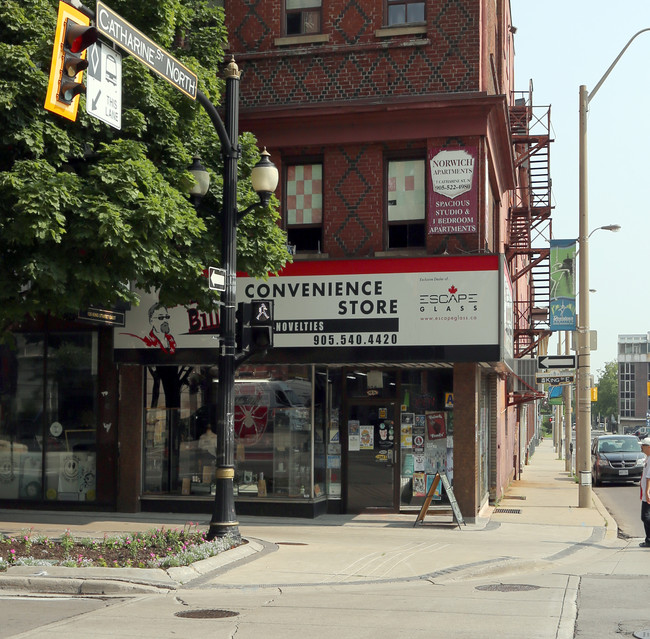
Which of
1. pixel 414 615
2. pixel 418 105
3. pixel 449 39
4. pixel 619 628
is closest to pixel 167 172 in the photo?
pixel 418 105

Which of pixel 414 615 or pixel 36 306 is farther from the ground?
pixel 36 306

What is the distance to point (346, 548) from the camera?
46.4 feet

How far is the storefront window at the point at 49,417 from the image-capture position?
748 inches

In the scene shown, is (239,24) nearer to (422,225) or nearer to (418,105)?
(418,105)

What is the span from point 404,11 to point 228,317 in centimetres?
826

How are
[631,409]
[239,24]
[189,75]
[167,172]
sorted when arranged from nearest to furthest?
[189,75], [167,172], [239,24], [631,409]

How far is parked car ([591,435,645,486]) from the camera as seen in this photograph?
32.0 metres

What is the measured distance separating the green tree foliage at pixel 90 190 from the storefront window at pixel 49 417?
4090 mm

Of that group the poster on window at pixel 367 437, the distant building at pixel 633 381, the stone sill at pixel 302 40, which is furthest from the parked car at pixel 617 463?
the distant building at pixel 633 381

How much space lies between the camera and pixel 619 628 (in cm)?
846

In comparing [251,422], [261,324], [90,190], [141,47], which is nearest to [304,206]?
[251,422]

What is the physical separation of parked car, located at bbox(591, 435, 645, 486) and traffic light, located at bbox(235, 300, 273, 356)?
71.2 feet

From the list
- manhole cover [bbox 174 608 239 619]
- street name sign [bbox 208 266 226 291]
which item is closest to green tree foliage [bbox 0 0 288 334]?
street name sign [bbox 208 266 226 291]

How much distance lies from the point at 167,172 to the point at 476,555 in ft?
25.1
